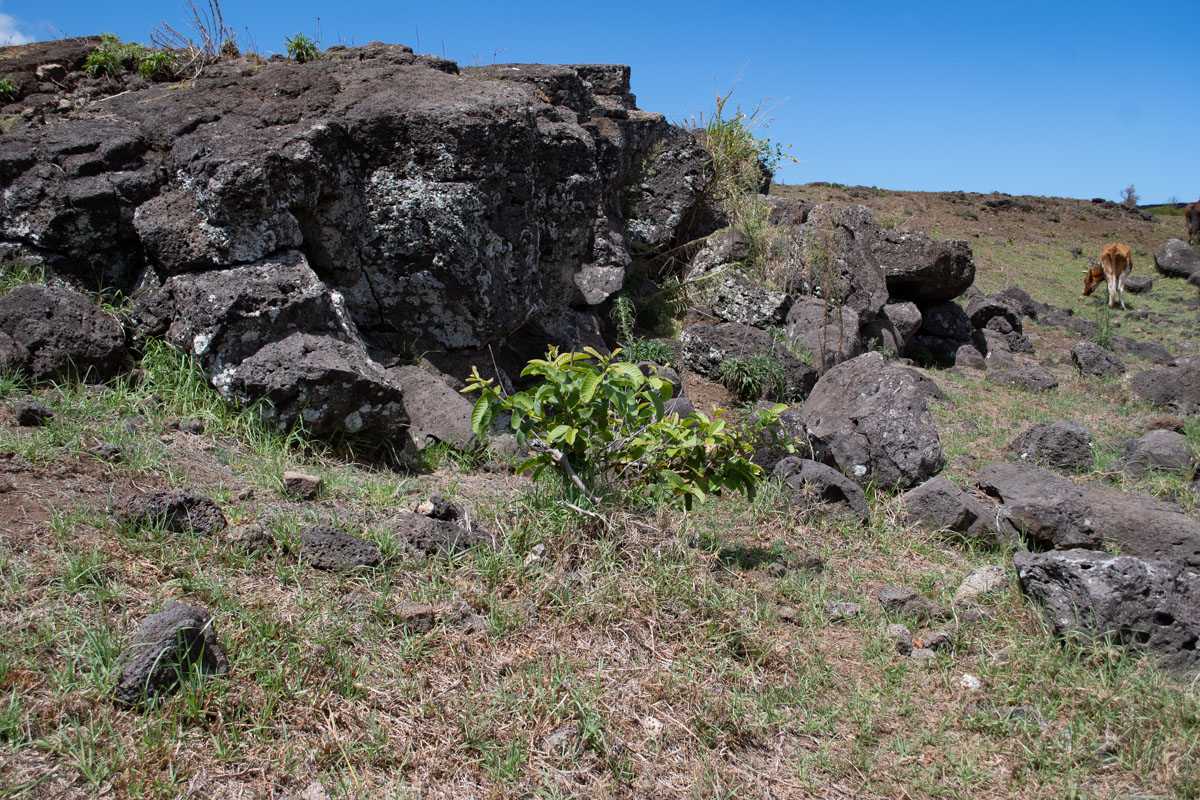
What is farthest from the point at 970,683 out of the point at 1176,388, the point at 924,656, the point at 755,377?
the point at 1176,388

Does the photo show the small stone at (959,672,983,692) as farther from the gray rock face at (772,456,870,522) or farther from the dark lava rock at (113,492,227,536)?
the dark lava rock at (113,492,227,536)

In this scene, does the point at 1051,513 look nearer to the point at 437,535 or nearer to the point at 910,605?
the point at 910,605

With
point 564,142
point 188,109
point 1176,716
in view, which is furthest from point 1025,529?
point 188,109

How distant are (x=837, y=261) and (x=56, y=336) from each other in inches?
354

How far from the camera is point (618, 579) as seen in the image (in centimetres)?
376

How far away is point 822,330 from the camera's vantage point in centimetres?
985

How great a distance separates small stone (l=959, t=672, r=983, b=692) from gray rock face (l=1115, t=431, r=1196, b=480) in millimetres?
4310

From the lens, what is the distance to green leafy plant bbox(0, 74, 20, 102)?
6.04m

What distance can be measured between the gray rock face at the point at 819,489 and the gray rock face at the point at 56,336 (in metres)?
4.13

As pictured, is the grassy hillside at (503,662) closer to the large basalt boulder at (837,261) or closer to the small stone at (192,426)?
the small stone at (192,426)

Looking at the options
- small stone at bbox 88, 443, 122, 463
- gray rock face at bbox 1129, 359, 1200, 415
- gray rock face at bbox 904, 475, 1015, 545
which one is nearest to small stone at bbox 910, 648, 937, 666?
gray rock face at bbox 904, 475, 1015, 545

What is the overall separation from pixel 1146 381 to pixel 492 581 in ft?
31.8

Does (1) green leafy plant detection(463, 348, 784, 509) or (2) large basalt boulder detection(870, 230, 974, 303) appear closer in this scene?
(1) green leafy plant detection(463, 348, 784, 509)

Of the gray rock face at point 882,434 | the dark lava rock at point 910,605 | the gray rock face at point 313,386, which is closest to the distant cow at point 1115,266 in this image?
the gray rock face at point 882,434
